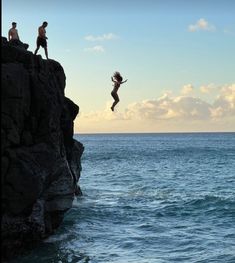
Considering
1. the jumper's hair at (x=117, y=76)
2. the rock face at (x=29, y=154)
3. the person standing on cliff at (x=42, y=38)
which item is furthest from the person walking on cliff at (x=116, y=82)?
the person standing on cliff at (x=42, y=38)

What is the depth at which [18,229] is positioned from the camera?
68.3 ft

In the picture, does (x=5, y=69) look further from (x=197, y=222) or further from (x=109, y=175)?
(x=109, y=175)

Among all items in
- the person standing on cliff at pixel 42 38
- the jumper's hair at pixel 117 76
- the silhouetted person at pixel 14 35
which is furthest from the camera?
the silhouetted person at pixel 14 35

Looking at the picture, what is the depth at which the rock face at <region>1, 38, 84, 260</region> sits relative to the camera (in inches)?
776

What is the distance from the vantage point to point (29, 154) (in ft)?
68.6

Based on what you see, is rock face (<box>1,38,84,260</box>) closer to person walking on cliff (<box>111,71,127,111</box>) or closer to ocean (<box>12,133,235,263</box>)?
ocean (<box>12,133,235,263</box>)

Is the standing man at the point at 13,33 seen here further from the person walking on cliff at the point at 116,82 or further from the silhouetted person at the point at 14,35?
the person walking on cliff at the point at 116,82

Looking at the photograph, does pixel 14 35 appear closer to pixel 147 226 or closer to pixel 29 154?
pixel 29 154

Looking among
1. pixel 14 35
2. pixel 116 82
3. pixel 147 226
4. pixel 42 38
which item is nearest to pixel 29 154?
pixel 116 82

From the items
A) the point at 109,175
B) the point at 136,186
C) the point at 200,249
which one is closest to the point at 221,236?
the point at 200,249

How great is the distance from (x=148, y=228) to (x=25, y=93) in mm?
13258

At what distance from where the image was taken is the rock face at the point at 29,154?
64.6 feet

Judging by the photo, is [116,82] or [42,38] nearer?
[116,82]

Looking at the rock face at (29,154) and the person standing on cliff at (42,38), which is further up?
the person standing on cliff at (42,38)
